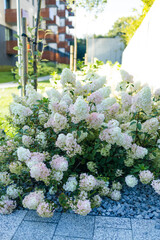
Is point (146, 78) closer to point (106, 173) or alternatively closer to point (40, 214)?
point (106, 173)

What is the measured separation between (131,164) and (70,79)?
1.14 m

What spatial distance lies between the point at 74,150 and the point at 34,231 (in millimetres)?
762

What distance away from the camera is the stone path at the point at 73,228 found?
188cm

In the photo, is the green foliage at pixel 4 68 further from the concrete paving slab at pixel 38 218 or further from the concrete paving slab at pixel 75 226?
the concrete paving slab at pixel 75 226

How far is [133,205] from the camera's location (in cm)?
233

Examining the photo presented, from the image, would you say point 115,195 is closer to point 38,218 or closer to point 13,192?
point 38,218

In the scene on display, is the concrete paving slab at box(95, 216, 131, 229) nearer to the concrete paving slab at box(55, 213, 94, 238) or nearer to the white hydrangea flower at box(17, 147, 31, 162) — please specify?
the concrete paving slab at box(55, 213, 94, 238)

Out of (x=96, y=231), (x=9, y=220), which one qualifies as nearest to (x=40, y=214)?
(x=9, y=220)

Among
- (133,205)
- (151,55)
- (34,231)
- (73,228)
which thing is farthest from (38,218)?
(151,55)

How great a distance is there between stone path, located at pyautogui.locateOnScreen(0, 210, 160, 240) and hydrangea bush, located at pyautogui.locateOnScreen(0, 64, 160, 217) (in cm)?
11

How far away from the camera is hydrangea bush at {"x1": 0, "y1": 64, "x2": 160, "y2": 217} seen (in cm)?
213

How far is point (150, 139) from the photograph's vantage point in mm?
2701

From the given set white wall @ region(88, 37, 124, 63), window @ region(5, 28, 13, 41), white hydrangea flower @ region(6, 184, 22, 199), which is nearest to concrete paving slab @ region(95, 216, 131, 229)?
white hydrangea flower @ region(6, 184, 22, 199)

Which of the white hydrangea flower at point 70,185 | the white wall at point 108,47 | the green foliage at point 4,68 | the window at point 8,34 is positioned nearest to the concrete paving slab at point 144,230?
the white hydrangea flower at point 70,185
